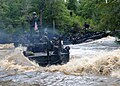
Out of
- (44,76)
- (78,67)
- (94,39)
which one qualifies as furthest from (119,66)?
(94,39)

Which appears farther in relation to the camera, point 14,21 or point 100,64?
point 14,21

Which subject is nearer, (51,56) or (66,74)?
(66,74)

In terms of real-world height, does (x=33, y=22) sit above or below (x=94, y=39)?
above

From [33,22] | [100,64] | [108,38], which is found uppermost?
[33,22]

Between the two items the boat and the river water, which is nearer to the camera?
the river water

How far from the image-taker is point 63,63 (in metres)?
18.3

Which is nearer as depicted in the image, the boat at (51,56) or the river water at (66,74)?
the river water at (66,74)

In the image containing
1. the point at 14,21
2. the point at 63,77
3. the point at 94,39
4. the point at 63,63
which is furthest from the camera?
the point at 14,21

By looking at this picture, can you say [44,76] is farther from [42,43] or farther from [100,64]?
[42,43]

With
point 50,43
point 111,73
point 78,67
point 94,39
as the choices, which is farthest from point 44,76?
point 94,39

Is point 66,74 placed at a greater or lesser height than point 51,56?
lesser

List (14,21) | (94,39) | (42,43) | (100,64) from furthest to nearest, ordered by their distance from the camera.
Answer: (14,21) < (94,39) < (42,43) < (100,64)

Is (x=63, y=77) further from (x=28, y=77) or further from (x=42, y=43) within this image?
(x=42, y=43)

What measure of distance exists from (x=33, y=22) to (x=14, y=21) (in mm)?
30868
